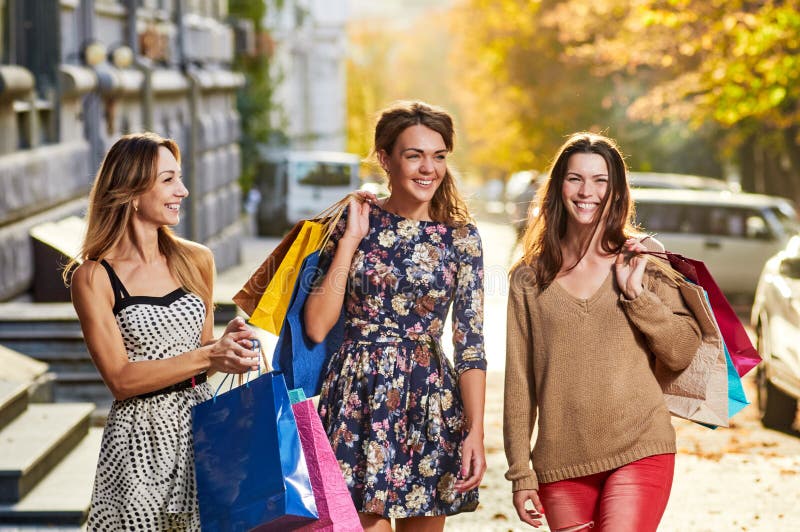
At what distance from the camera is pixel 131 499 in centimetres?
407

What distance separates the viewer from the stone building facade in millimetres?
11602

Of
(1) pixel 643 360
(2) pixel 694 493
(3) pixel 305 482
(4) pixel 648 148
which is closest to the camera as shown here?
(3) pixel 305 482

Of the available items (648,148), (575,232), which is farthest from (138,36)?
(648,148)

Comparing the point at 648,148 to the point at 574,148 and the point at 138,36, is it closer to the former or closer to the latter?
the point at 138,36

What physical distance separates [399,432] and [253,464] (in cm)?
76

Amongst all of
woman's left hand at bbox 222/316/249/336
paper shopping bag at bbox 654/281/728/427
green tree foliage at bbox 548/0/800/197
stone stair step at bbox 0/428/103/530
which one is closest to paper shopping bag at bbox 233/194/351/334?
woman's left hand at bbox 222/316/249/336

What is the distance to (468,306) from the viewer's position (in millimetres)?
4527

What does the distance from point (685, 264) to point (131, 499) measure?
1.85 meters

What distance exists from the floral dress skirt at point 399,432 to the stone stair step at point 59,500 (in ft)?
9.98

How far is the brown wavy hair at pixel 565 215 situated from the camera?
446cm

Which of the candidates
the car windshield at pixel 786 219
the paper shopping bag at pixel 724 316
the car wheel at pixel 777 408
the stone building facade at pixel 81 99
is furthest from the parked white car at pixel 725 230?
the paper shopping bag at pixel 724 316

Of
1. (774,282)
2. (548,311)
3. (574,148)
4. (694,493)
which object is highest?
(574,148)

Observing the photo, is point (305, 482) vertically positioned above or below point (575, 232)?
below

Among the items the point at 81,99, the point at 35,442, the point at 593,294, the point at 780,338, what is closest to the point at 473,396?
the point at 593,294
